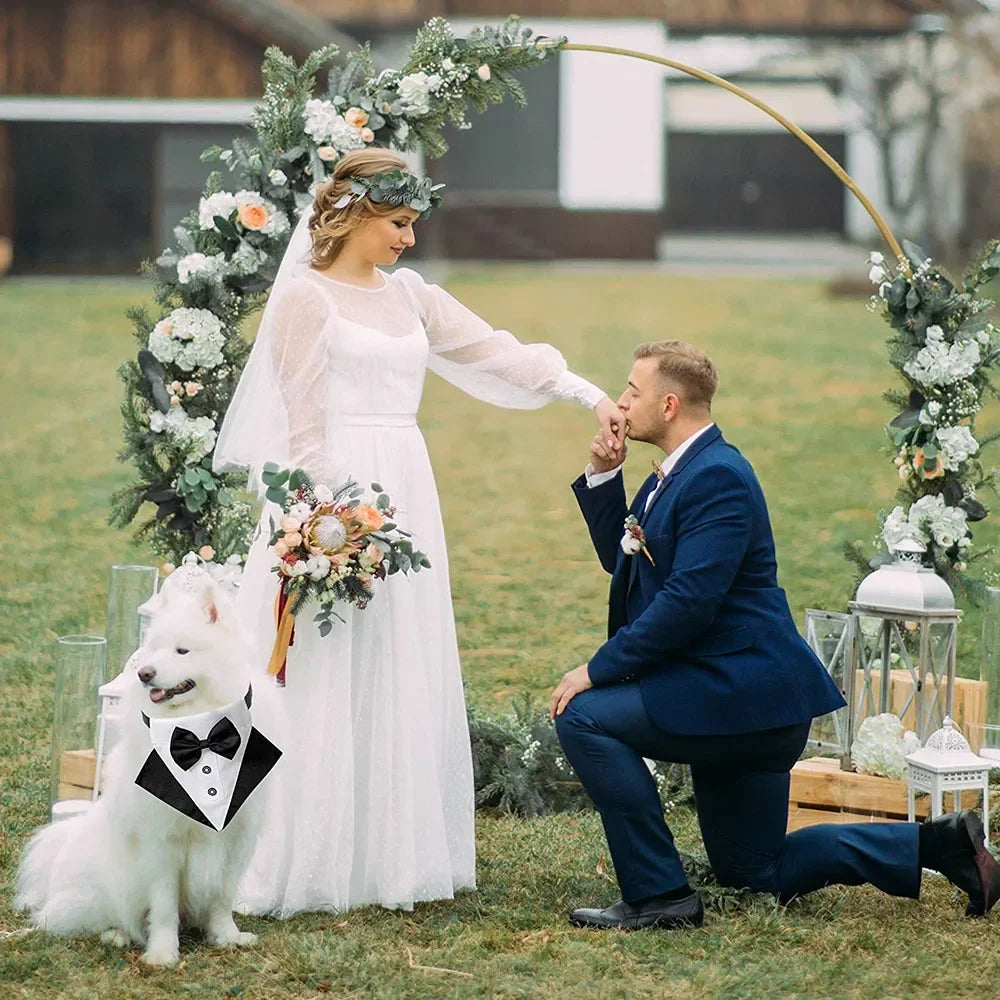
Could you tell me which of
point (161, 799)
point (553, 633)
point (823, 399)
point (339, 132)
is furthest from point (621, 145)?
point (161, 799)

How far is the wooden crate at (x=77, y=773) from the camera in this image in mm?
5414

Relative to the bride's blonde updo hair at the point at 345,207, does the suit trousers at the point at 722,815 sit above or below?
below

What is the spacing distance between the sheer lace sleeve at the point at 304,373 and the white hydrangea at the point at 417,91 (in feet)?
4.03

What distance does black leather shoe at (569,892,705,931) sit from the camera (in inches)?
181

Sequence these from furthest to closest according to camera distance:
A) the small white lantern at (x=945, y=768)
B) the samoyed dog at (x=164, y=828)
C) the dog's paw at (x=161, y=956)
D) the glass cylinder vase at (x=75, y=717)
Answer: the glass cylinder vase at (x=75, y=717)
the small white lantern at (x=945, y=768)
the dog's paw at (x=161, y=956)
the samoyed dog at (x=164, y=828)

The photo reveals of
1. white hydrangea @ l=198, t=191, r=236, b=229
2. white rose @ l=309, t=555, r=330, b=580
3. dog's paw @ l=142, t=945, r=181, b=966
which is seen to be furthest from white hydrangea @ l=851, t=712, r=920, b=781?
white hydrangea @ l=198, t=191, r=236, b=229

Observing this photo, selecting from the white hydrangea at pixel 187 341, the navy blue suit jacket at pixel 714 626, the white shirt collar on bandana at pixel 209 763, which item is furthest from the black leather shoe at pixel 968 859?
the white hydrangea at pixel 187 341

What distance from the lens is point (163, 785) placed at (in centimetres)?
423

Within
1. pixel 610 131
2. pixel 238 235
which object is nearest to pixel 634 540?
pixel 238 235

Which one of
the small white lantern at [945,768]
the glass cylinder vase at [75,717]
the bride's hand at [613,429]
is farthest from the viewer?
the glass cylinder vase at [75,717]

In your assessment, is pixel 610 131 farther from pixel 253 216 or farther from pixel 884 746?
pixel 884 746

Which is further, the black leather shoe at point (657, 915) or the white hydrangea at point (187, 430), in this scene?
the white hydrangea at point (187, 430)

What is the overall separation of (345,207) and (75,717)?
6.29 ft

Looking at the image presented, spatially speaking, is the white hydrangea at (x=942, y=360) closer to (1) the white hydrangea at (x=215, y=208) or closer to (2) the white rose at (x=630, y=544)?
(2) the white rose at (x=630, y=544)
